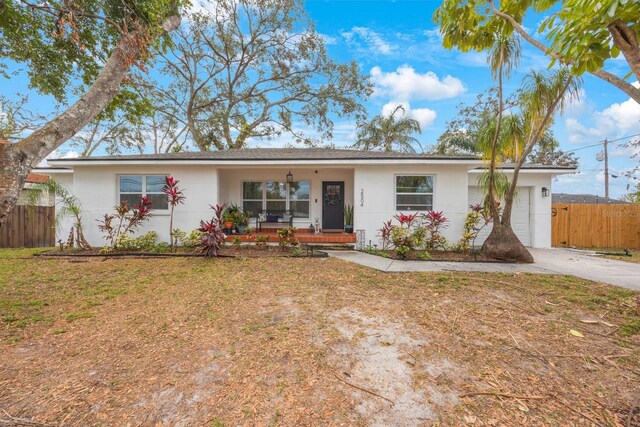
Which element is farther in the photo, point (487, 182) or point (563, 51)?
point (487, 182)

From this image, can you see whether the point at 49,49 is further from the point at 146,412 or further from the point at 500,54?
the point at 500,54

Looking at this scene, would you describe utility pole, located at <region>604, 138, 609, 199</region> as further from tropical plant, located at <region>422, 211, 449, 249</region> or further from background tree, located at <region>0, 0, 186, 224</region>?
background tree, located at <region>0, 0, 186, 224</region>

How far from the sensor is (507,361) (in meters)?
2.44

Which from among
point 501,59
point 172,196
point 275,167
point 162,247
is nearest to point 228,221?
point 172,196

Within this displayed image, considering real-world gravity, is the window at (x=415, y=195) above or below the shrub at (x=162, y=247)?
above

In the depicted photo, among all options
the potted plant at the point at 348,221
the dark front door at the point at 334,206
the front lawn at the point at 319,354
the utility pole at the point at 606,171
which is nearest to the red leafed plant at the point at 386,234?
the potted plant at the point at 348,221

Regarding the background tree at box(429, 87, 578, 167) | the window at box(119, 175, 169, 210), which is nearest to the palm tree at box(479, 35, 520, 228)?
the background tree at box(429, 87, 578, 167)

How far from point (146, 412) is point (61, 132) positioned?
3.93 metres

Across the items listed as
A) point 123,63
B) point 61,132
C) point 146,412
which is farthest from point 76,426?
point 123,63

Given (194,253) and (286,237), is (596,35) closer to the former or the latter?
(286,237)

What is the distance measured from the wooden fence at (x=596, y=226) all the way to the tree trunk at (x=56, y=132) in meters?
14.7

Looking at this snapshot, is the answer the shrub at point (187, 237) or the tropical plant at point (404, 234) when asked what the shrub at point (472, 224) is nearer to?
the tropical plant at point (404, 234)

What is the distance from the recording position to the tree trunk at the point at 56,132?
2.91m

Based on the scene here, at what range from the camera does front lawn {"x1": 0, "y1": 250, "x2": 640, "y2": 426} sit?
1.87 meters
